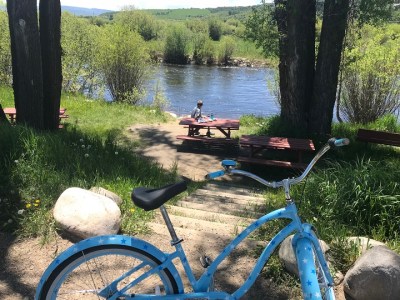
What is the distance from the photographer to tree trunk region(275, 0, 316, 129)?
27.9ft

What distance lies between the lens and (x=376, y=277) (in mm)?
2936

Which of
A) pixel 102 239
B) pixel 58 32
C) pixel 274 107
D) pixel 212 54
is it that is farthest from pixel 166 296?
pixel 212 54

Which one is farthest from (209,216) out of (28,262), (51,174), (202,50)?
(202,50)

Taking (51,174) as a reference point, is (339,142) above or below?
above

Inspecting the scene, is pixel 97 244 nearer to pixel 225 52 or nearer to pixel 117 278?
pixel 117 278

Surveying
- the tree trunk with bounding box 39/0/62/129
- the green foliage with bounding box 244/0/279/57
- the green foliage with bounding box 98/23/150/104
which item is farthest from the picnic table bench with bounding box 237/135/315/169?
the green foliage with bounding box 98/23/150/104

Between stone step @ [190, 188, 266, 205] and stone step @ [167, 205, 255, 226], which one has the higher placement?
stone step @ [167, 205, 255, 226]

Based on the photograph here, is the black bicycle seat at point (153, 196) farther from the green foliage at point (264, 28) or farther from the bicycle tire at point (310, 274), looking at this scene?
the green foliage at point (264, 28)

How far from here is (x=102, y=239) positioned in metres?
2.24

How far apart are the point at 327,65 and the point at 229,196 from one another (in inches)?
164

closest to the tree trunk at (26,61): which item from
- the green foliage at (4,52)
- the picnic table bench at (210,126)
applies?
the picnic table bench at (210,126)

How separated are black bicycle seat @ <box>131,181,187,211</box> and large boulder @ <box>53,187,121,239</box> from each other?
1449mm

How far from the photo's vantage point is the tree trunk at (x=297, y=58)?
8492mm

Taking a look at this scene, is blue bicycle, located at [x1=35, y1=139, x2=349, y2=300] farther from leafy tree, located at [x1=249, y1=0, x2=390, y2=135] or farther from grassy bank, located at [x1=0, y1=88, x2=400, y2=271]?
leafy tree, located at [x1=249, y1=0, x2=390, y2=135]
